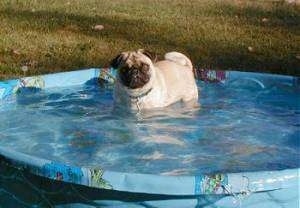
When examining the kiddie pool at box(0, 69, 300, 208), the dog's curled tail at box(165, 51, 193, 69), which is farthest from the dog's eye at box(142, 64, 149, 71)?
the kiddie pool at box(0, 69, 300, 208)

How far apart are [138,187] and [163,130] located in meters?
1.66

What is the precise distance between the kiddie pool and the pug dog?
5.58 ft

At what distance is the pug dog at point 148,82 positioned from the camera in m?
5.59

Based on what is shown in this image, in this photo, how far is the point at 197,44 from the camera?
369 inches

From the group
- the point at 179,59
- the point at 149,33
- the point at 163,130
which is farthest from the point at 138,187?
the point at 149,33

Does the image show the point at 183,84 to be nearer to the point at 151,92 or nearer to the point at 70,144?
the point at 151,92

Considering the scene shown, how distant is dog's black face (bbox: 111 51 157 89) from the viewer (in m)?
5.52

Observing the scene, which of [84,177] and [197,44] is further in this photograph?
[197,44]

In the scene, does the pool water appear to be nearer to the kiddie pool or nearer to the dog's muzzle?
the dog's muzzle

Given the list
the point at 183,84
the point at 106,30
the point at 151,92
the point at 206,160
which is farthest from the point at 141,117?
the point at 106,30

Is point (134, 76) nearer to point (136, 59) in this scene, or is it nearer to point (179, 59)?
point (136, 59)

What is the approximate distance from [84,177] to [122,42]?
A: 5.77 meters

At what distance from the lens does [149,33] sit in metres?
10.0

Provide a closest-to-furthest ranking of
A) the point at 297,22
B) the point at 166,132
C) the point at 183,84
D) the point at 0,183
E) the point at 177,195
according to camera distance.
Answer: the point at 177,195 < the point at 0,183 < the point at 166,132 < the point at 183,84 < the point at 297,22
